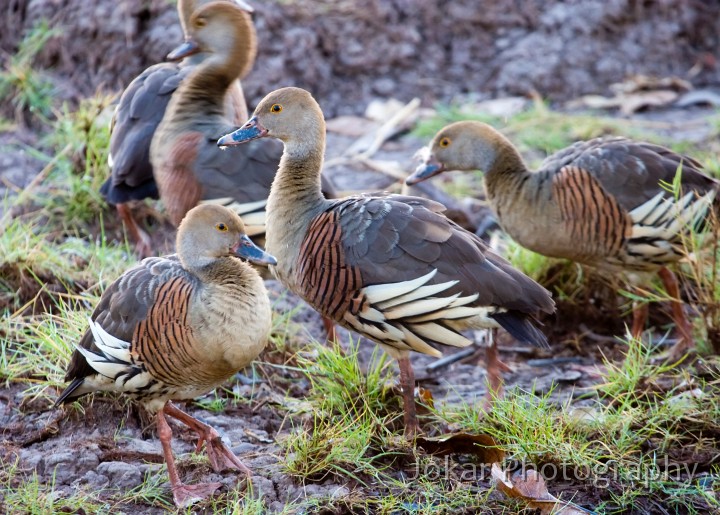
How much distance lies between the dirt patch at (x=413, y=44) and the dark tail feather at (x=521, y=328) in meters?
3.87

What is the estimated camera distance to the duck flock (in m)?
3.96

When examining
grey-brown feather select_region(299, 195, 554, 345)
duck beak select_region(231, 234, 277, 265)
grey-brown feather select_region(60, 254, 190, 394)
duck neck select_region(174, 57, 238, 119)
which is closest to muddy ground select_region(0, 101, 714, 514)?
grey-brown feather select_region(60, 254, 190, 394)

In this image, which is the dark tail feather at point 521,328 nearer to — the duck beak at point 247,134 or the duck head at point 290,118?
the duck head at point 290,118

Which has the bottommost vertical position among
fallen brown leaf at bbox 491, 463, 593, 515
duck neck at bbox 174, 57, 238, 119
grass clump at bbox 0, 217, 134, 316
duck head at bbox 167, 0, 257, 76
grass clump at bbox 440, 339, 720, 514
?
grass clump at bbox 440, 339, 720, 514

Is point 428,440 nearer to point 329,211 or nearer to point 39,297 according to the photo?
point 329,211

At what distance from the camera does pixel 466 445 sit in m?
4.04

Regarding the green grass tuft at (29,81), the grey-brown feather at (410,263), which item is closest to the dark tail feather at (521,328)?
the grey-brown feather at (410,263)

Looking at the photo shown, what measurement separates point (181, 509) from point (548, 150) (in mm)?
4035

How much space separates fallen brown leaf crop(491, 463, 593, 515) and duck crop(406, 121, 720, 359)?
161 cm

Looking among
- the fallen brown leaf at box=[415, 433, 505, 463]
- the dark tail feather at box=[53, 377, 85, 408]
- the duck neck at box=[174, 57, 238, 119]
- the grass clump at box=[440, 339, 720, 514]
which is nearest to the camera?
the grass clump at box=[440, 339, 720, 514]

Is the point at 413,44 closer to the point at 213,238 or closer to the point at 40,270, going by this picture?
the point at 40,270

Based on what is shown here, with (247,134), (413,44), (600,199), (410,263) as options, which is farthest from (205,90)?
(413,44)

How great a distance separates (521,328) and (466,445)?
547 mm

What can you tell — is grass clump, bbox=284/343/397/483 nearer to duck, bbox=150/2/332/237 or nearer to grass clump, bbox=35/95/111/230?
duck, bbox=150/2/332/237
